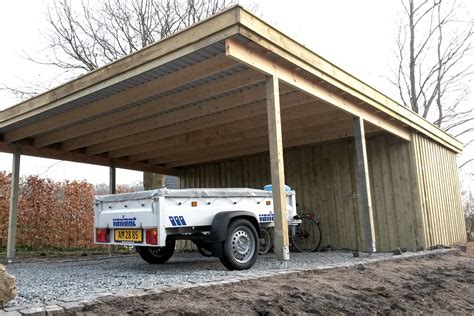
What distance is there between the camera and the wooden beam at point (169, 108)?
6102 millimetres

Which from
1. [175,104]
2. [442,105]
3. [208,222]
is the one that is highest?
[442,105]

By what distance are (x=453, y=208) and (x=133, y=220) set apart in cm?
890

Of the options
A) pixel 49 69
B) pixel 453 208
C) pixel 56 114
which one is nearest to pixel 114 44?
pixel 49 69

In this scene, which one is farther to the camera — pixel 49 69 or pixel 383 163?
pixel 49 69

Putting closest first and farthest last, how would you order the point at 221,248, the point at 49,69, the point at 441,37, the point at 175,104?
1. the point at 221,248
2. the point at 175,104
3. the point at 49,69
4. the point at 441,37

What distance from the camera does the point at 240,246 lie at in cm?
550

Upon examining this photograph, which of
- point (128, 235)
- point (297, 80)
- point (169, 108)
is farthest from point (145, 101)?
point (297, 80)

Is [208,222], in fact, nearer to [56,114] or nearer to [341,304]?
[341,304]

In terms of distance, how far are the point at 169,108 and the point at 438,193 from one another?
681 cm

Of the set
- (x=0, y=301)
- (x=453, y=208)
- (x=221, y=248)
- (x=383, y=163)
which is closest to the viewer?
(x=0, y=301)

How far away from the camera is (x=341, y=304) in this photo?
395cm

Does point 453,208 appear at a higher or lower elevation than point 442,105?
lower

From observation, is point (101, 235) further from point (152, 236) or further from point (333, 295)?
point (333, 295)

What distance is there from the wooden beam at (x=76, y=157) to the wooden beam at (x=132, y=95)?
0.29m
